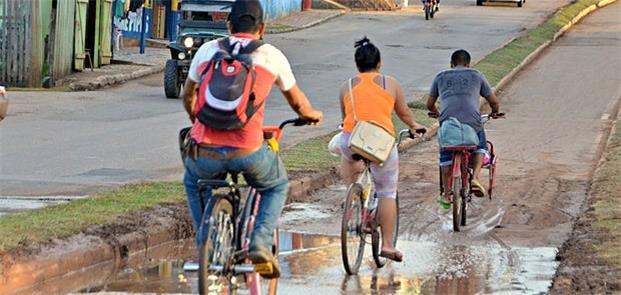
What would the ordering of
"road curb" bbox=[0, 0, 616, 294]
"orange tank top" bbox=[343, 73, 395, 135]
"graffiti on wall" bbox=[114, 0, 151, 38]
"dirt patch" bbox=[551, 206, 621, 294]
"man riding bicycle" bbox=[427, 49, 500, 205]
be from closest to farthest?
"road curb" bbox=[0, 0, 616, 294], "dirt patch" bbox=[551, 206, 621, 294], "orange tank top" bbox=[343, 73, 395, 135], "man riding bicycle" bbox=[427, 49, 500, 205], "graffiti on wall" bbox=[114, 0, 151, 38]

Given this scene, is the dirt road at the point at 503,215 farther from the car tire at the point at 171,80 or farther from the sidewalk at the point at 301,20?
the sidewalk at the point at 301,20

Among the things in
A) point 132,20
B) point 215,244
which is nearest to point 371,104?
point 215,244

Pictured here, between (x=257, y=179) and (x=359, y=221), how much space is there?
2.65m

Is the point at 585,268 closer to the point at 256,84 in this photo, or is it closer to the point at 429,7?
the point at 256,84

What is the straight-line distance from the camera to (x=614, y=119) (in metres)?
24.6

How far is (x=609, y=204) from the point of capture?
1298cm

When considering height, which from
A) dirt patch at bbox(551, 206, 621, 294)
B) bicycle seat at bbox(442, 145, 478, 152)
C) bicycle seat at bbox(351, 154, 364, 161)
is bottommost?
dirt patch at bbox(551, 206, 621, 294)

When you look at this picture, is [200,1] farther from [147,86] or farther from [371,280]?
[371,280]

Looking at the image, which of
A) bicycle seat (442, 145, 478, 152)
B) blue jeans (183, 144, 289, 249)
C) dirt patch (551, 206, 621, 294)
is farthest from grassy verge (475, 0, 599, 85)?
blue jeans (183, 144, 289, 249)

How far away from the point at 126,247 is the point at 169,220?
1.03 meters

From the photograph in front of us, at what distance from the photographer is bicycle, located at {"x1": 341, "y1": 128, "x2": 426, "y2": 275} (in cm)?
953

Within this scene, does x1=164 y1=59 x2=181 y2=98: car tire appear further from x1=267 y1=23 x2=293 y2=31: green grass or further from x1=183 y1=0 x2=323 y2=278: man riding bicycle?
x1=267 y1=23 x2=293 y2=31: green grass

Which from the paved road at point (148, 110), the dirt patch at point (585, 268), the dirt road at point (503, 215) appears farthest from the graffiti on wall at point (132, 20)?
the dirt patch at point (585, 268)

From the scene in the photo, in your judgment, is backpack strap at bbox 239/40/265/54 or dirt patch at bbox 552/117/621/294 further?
dirt patch at bbox 552/117/621/294
